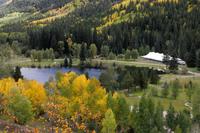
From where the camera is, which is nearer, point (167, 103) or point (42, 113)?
point (42, 113)

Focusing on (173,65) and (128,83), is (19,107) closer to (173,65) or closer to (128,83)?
(128,83)

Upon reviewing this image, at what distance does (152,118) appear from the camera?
87.2 m

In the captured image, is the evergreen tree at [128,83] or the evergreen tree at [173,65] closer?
the evergreen tree at [128,83]

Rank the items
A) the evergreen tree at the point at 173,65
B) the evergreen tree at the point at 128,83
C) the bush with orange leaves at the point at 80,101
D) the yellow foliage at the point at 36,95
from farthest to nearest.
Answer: the evergreen tree at the point at 173,65, the evergreen tree at the point at 128,83, the yellow foliage at the point at 36,95, the bush with orange leaves at the point at 80,101

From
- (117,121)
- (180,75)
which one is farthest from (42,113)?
(180,75)

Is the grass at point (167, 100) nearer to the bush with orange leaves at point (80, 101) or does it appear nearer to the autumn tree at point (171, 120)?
the bush with orange leaves at point (80, 101)

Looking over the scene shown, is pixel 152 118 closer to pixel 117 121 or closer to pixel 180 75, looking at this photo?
→ pixel 117 121

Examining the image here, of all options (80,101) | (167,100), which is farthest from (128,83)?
(80,101)

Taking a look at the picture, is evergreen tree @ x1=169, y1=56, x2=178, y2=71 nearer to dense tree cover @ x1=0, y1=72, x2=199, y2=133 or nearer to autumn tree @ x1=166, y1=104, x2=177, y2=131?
dense tree cover @ x1=0, y1=72, x2=199, y2=133

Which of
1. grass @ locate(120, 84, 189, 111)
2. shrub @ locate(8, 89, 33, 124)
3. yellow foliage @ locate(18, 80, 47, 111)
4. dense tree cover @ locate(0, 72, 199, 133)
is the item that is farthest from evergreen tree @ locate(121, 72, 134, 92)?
shrub @ locate(8, 89, 33, 124)

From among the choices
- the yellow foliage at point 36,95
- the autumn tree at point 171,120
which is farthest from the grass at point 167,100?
the yellow foliage at point 36,95

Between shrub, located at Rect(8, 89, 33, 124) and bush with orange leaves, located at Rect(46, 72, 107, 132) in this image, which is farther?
shrub, located at Rect(8, 89, 33, 124)

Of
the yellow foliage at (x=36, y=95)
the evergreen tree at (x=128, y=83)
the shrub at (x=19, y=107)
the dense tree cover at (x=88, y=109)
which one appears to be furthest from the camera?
the evergreen tree at (x=128, y=83)

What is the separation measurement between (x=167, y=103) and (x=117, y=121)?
29.4m
